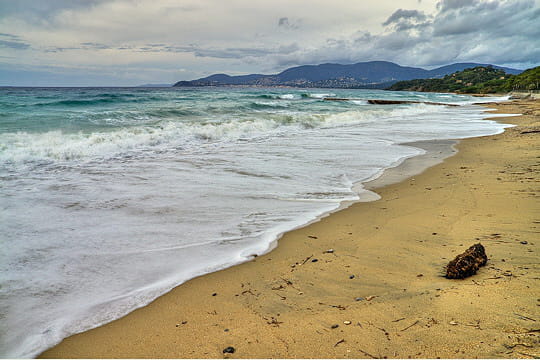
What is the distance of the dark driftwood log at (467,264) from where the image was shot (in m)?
2.73

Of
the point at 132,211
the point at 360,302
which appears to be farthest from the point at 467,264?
the point at 132,211

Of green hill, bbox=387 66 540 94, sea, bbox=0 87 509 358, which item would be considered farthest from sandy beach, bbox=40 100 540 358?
green hill, bbox=387 66 540 94

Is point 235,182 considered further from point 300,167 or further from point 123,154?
point 123,154

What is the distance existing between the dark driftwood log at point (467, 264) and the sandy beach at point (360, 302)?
8cm

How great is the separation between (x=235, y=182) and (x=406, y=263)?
12.5 ft

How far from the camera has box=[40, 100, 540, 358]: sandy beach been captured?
6.59ft

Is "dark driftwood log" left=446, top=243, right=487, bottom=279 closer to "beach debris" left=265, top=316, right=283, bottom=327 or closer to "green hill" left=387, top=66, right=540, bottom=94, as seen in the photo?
"beach debris" left=265, top=316, right=283, bottom=327

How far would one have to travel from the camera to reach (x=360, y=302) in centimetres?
250

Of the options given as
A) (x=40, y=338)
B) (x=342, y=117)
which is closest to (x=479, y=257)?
(x=40, y=338)

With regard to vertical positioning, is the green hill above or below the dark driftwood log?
above

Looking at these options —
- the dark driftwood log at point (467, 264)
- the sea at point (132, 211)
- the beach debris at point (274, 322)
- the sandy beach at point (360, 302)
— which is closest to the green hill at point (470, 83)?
the sea at point (132, 211)

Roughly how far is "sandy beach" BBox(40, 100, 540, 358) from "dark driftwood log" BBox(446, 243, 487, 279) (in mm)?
79

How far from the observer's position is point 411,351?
190cm

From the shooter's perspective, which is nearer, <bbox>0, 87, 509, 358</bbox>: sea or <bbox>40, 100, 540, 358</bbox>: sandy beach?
<bbox>40, 100, 540, 358</bbox>: sandy beach
